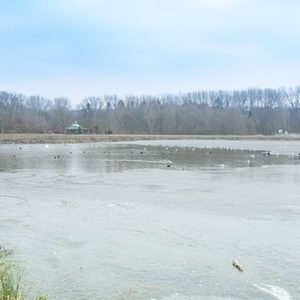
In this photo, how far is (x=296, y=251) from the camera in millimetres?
8398

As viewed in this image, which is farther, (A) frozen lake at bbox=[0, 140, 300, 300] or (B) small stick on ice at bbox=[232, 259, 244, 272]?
(B) small stick on ice at bbox=[232, 259, 244, 272]

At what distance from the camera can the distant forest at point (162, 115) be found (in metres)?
122

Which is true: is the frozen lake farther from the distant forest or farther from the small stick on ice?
the distant forest

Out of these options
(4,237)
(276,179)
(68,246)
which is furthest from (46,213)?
(276,179)

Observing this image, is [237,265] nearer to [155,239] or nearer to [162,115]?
[155,239]

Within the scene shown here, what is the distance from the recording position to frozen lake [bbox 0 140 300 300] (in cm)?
680

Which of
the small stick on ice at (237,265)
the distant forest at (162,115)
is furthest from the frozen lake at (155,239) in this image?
the distant forest at (162,115)

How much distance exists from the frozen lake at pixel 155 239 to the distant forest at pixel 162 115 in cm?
9489

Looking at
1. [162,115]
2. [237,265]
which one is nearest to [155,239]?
[237,265]

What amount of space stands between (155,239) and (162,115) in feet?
409

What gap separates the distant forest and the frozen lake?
311 ft

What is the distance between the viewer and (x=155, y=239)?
30.6 feet

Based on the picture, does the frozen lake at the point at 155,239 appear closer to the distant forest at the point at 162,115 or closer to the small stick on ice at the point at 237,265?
the small stick on ice at the point at 237,265

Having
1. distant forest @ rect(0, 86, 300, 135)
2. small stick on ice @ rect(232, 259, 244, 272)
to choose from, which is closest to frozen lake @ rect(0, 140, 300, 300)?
small stick on ice @ rect(232, 259, 244, 272)
